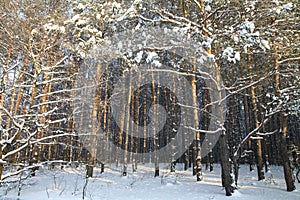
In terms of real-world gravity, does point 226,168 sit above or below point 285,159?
below

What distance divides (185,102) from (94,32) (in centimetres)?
1043

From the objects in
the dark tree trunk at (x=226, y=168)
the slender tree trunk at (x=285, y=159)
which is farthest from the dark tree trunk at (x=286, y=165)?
the dark tree trunk at (x=226, y=168)

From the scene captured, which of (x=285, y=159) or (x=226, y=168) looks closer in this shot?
(x=226, y=168)

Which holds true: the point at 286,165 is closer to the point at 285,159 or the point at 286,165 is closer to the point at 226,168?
the point at 285,159

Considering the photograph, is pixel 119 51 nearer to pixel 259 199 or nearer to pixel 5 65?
A: pixel 5 65

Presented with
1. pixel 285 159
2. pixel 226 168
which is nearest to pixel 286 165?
pixel 285 159

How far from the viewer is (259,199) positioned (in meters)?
8.41

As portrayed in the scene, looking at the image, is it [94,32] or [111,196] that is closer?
[94,32]

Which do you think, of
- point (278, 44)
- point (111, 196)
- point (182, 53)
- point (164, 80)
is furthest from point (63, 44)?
point (164, 80)

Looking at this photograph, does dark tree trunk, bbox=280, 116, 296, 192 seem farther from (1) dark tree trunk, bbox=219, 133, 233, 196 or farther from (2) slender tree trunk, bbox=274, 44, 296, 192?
(1) dark tree trunk, bbox=219, 133, 233, 196

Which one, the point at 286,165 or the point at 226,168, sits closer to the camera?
the point at 226,168

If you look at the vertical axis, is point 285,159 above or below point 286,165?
above

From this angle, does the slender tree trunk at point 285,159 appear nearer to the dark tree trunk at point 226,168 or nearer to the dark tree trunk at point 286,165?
the dark tree trunk at point 286,165

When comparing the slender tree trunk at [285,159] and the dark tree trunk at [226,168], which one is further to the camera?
the slender tree trunk at [285,159]
